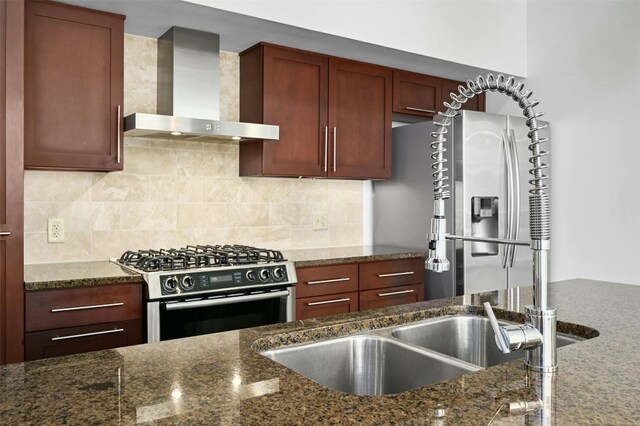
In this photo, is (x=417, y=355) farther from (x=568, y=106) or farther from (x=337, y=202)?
(x=568, y=106)

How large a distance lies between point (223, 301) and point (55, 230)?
1.03 m

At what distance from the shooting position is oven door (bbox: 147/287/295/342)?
2.46 m

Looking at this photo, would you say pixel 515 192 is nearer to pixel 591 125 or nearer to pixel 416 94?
pixel 591 125

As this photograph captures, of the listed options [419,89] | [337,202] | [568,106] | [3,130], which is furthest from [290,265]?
[568,106]

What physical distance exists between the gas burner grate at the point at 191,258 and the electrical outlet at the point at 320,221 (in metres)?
0.79

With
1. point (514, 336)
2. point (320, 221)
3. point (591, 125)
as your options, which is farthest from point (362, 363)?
point (591, 125)

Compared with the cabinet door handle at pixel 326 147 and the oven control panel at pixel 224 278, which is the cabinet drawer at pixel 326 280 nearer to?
the oven control panel at pixel 224 278

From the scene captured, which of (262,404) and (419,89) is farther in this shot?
(419,89)

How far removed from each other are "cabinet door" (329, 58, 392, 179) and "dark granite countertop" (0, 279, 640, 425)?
7.84 ft

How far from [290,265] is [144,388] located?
193cm

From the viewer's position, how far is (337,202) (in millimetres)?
3941

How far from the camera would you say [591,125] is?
3.74m

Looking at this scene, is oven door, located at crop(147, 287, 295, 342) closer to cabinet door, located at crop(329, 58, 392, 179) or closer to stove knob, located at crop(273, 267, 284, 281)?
stove knob, located at crop(273, 267, 284, 281)

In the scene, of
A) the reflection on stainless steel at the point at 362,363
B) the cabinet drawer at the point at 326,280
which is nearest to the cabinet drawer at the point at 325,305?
the cabinet drawer at the point at 326,280
